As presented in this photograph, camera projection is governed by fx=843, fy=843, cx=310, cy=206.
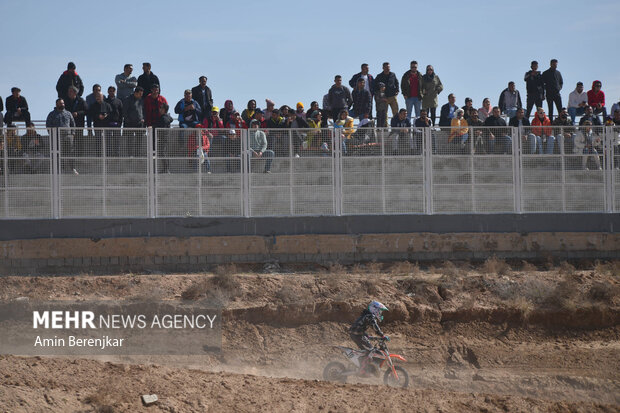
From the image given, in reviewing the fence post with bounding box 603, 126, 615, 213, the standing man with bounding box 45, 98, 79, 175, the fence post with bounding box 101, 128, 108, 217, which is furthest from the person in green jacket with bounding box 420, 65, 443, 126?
the standing man with bounding box 45, 98, 79, 175

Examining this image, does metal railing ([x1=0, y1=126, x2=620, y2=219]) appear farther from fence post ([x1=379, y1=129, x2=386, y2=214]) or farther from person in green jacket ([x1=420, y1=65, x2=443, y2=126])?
person in green jacket ([x1=420, y1=65, x2=443, y2=126])

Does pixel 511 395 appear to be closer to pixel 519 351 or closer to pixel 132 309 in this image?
pixel 519 351

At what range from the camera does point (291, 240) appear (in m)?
21.8

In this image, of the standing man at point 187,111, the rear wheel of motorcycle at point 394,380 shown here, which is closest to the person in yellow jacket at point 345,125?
the standing man at point 187,111

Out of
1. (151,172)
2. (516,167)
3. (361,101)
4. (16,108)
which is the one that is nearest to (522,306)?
(516,167)

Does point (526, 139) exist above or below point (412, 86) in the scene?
below

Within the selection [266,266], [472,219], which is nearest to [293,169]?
[266,266]

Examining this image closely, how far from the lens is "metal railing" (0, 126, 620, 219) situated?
21.1m

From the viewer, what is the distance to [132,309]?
19.5m

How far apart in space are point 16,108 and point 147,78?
349 centimetres

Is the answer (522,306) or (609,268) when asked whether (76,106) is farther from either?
(609,268)

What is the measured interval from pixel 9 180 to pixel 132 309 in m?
4.72

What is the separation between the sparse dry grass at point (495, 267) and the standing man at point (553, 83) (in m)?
6.07

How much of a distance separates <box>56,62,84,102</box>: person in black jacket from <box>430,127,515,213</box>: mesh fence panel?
961 centimetres
